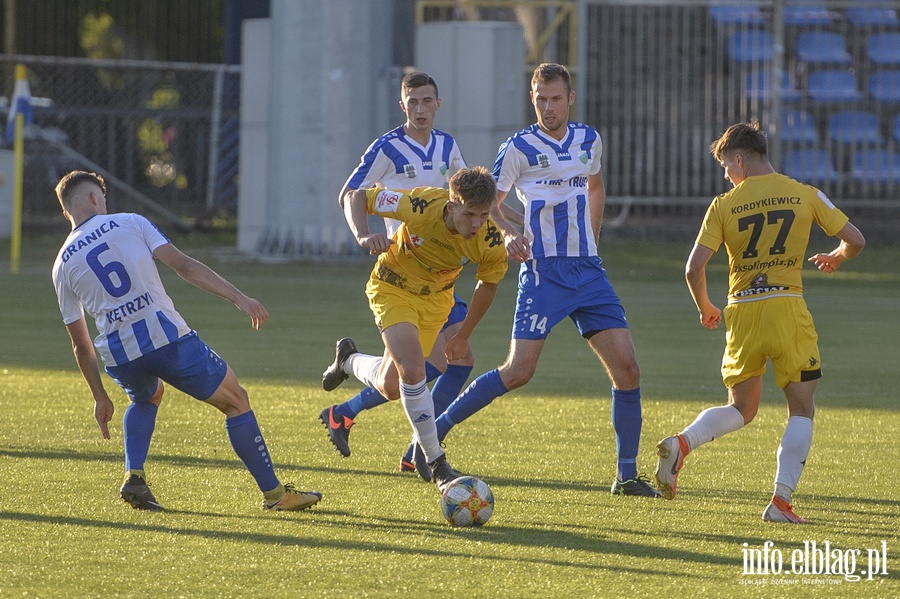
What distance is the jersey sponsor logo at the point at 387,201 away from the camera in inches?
256

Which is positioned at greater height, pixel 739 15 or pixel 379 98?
pixel 739 15

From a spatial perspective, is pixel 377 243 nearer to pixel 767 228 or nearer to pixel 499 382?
pixel 499 382

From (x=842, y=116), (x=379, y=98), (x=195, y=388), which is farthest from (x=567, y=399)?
(x=842, y=116)

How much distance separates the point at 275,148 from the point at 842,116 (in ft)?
32.2

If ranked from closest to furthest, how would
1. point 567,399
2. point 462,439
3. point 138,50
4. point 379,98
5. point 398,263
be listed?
1. point 398,263
2. point 462,439
3. point 567,399
4. point 379,98
5. point 138,50

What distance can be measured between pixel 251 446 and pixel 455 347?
4.10ft

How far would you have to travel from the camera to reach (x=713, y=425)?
642cm

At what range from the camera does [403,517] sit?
6133mm

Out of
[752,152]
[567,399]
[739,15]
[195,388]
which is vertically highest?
[739,15]

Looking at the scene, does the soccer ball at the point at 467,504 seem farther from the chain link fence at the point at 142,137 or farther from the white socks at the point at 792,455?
the chain link fence at the point at 142,137

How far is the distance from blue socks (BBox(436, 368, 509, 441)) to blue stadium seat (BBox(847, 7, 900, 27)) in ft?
65.3

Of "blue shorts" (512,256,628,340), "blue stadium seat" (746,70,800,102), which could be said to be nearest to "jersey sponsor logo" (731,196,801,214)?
"blue shorts" (512,256,628,340)

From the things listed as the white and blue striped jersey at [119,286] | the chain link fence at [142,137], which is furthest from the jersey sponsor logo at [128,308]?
the chain link fence at [142,137]

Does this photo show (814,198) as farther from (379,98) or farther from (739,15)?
(739,15)
